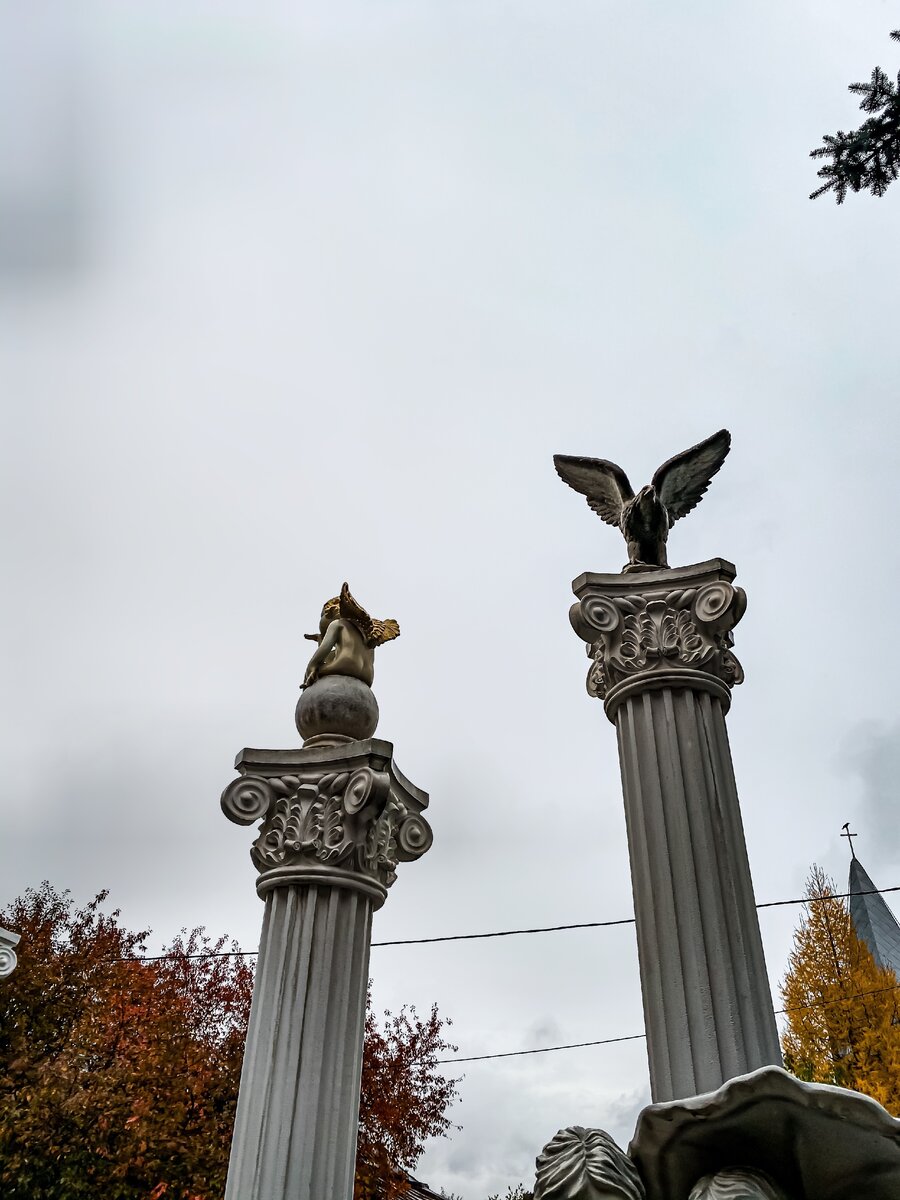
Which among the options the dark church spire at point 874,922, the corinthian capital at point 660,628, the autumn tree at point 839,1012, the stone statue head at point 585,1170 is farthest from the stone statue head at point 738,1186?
the dark church spire at point 874,922

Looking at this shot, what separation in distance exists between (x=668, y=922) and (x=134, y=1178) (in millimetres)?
13842

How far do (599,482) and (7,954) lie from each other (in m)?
9.34

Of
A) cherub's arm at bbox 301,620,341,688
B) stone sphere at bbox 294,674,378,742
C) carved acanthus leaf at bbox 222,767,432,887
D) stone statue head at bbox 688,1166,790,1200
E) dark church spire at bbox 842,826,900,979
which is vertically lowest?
stone statue head at bbox 688,1166,790,1200

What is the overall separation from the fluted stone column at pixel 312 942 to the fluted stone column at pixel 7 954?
22.0ft

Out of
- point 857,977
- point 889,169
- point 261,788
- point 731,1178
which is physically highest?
point 857,977

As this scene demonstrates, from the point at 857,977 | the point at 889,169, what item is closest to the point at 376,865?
the point at 889,169

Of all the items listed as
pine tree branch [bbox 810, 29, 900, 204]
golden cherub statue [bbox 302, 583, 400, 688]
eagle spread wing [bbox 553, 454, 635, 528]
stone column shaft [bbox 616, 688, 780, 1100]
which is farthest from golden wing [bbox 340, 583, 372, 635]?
pine tree branch [bbox 810, 29, 900, 204]

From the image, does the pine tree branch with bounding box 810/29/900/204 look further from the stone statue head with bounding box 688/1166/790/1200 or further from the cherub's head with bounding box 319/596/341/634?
the stone statue head with bounding box 688/1166/790/1200

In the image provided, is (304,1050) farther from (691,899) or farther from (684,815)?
(684,815)

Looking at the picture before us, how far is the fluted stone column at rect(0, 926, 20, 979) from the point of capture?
12.2 meters

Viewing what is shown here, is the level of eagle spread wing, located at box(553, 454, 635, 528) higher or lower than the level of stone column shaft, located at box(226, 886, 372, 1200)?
higher

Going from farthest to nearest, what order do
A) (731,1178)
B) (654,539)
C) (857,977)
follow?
(857,977)
(654,539)
(731,1178)

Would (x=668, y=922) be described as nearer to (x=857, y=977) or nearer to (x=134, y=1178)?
(x=134, y=1178)

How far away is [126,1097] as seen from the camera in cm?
1625
